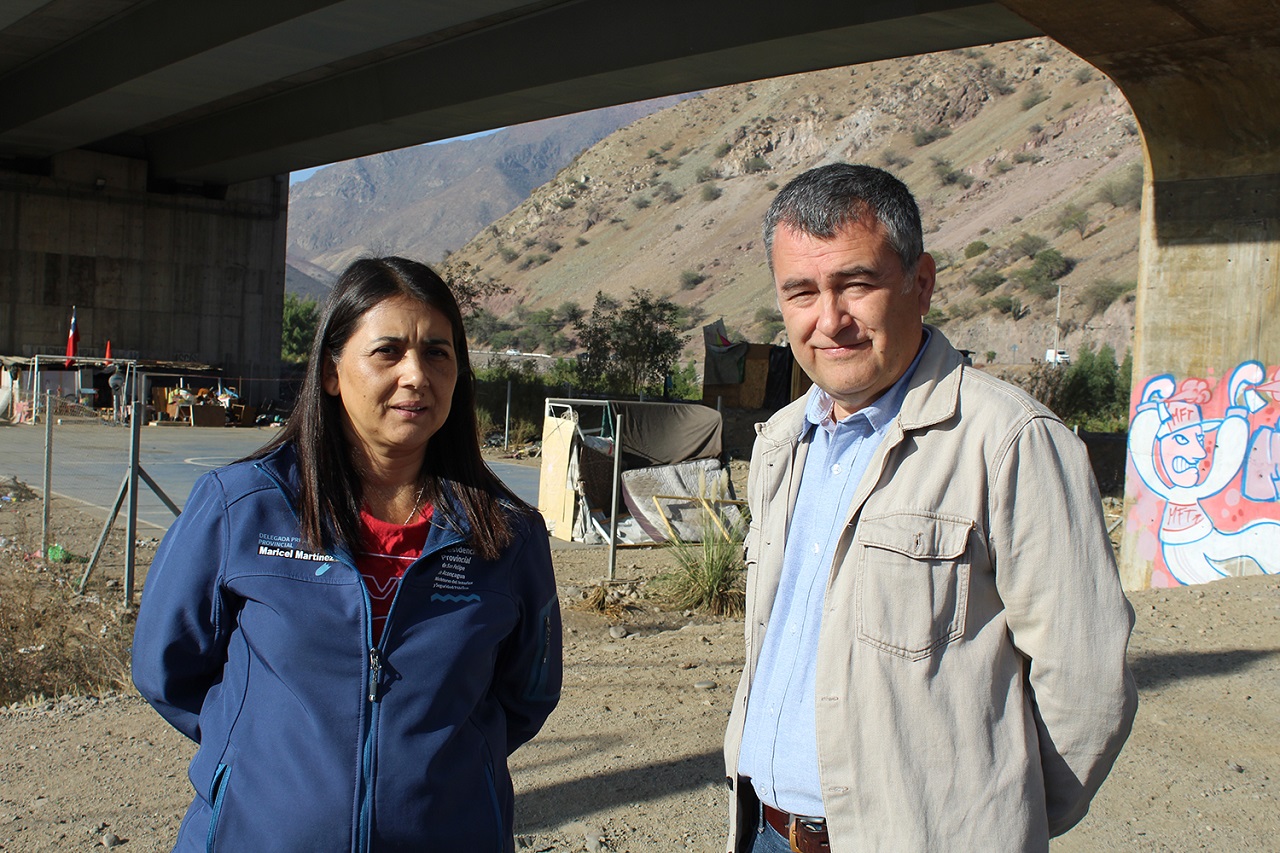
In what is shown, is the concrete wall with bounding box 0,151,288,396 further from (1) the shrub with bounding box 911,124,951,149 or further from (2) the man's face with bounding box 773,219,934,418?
(1) the shrub with bounding box 911,124,951,149

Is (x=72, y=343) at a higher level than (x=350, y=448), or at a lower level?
higher

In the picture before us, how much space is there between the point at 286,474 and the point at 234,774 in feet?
1.98

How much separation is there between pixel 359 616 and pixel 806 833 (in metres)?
1.00

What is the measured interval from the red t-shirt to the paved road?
11860mm

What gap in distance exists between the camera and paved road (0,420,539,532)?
15.3 m

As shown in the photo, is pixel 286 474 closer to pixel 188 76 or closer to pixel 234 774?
pixel 234 774

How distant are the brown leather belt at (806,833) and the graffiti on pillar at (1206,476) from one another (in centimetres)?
876

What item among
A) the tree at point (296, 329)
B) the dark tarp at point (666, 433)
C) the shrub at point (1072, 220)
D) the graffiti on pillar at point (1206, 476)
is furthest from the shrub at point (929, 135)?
the graffiti on pillar at point (1206, 476)

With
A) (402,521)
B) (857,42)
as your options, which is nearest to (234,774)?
(402,521)

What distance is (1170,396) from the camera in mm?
9945

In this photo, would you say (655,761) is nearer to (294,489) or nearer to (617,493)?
(294,489)

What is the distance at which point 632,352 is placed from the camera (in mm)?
33281

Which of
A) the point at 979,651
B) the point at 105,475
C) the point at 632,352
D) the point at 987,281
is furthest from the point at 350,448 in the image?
the point at 987,281

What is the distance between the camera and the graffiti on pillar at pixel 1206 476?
368 inches
